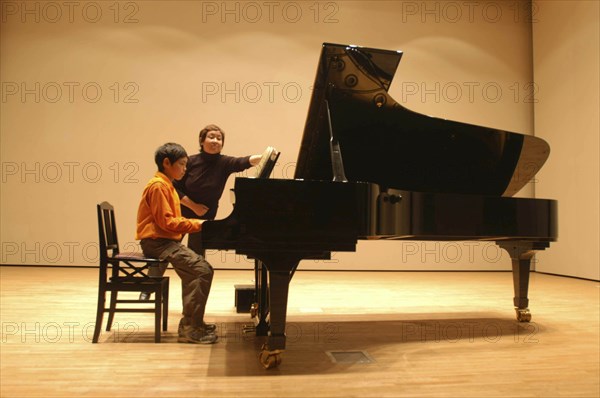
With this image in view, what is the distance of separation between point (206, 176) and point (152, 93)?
365 cm

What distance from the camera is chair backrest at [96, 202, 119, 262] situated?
2.66 metres

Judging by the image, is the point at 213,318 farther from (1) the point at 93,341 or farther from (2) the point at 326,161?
(2) the point at 326,161

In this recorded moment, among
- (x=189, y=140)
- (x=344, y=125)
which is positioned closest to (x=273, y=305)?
(x=344, y=125)

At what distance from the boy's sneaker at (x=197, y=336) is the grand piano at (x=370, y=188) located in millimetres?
315

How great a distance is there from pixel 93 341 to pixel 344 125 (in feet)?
5.93

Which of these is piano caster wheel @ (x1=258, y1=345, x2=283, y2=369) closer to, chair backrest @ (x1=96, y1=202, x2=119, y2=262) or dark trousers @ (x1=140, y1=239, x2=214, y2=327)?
dark trousers @ (x1=140, y1=239, x2=214, y2=327)

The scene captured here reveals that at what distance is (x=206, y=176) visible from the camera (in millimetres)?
3805

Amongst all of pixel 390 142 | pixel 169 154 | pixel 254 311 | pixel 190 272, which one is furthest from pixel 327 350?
pixel 169 154

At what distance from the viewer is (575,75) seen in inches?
259

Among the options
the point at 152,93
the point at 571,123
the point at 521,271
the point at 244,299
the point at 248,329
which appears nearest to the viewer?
the point at 248,329

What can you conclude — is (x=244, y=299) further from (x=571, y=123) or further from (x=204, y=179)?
(x=571, y=123)

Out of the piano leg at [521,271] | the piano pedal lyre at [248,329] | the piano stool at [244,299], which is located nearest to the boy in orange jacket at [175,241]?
the piano pedal lyre at [248,329]

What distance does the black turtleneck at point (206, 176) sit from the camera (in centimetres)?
379

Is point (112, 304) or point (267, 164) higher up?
point (267, 164)
